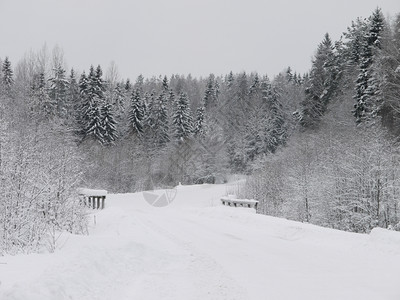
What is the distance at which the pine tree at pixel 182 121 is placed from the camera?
55.5 m

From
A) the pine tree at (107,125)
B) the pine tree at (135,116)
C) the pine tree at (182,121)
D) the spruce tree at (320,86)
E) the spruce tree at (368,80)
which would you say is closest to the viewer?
the spruce tree at (368,80)

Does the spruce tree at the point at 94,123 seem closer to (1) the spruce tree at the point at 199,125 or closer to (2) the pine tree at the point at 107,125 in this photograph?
(2) the pine tree at the point at 107,125

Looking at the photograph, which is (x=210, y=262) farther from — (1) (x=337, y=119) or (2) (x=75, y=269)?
(1) (x=337, y=119)

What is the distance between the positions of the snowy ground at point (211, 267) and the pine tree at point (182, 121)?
4493cm

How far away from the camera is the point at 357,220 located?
55.3 feet

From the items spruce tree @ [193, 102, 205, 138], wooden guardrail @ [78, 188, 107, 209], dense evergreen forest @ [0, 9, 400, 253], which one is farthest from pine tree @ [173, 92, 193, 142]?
wooden guardrail @ [78, 188, 107, 209]

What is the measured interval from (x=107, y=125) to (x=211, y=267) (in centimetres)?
4273

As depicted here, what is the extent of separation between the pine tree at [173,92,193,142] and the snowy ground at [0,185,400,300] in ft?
147

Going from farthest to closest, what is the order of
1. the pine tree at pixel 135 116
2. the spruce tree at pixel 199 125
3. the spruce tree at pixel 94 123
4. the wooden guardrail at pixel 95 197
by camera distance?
the spruce tree at pixel 199 125 → the pine tree at pixel 135 116 → the spruce tree at pixel 94 123 → the wooden guardrail at pixel 95 197

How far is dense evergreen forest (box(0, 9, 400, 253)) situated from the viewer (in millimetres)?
10797

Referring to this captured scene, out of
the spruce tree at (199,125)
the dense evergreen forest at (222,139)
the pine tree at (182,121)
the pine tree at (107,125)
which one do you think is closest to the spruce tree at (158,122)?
the dense evergreen forest at (222,139)

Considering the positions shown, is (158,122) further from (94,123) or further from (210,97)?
(210,97)

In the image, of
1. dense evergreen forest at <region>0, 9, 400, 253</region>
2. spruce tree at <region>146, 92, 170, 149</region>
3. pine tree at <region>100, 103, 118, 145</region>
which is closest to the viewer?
dense evergreen forest at <region>0, 9, 400, 253</region>

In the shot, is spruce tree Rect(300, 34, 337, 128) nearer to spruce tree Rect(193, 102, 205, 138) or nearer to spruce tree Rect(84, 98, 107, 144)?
spruce tree Rect(193, 102, 205, 138)
